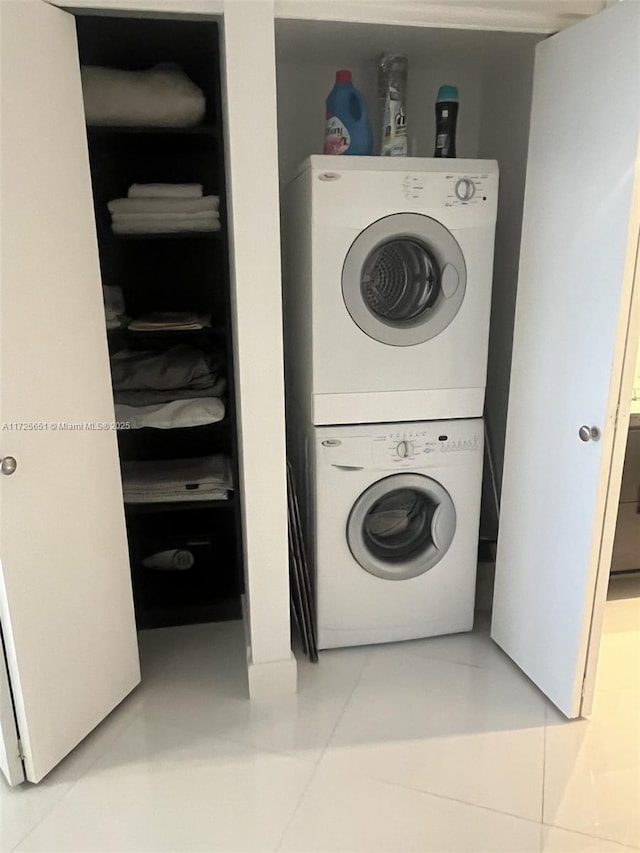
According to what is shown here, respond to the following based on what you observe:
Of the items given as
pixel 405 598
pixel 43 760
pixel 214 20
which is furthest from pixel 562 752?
pixel 214 20

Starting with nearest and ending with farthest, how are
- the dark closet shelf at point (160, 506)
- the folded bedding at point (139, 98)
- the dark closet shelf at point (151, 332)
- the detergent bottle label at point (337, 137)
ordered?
the folded bedding at point (139, 98), the detergent bottle label at point (337, 137), the dark closet shelf at point (151, 332), the dark closet shelf at point (160, 506)

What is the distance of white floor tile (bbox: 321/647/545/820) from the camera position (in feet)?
5.42

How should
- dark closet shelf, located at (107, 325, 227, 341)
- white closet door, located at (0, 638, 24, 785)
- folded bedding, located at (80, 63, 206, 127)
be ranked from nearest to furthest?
white closet door, located at (0, 638, 24, 785)
folded bedding, located at (80, 63, 206, 127)
dark closet shelf, located at (107, 325, 227, 341)

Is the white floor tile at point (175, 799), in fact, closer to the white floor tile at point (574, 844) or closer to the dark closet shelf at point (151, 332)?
the white floor tile at point (574, 844)

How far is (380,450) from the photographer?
6.61 feet

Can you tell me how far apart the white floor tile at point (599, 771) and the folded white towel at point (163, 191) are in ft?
5.99

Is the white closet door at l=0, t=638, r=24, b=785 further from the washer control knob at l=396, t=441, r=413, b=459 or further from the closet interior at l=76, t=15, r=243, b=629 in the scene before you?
the washer control knob at l=396, t=441, r=413, b=459

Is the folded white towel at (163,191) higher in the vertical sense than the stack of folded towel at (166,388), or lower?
higher

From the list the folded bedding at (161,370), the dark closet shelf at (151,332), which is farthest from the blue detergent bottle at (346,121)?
the folded bedding at (161,370)

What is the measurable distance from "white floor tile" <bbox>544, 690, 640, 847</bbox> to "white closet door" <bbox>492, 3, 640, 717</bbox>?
82mm

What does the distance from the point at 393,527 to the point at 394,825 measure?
2.96ft

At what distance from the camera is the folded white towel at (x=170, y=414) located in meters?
2.05

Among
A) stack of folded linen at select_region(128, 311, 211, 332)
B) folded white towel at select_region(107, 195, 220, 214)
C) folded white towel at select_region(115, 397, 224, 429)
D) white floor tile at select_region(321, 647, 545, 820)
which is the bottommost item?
white floor tile at select_region(321, 647, 545, 820)

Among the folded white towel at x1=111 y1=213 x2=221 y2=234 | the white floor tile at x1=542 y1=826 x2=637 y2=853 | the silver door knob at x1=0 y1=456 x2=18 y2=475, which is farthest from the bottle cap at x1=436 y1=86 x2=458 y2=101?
the white floor tile at x1=542 y1=826 x2=637 y2=853
